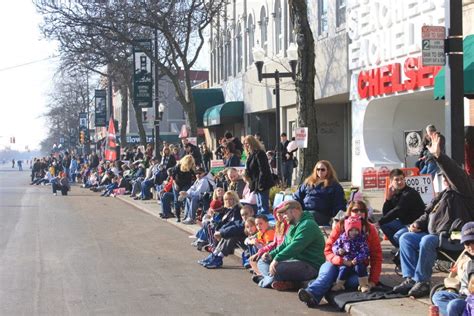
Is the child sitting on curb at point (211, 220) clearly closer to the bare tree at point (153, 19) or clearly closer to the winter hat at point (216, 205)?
the winter hat at point (216, 205)

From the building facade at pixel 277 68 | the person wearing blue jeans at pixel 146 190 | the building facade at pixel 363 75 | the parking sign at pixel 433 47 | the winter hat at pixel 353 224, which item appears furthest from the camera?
the person wearing blue jeans at pixel 146 190

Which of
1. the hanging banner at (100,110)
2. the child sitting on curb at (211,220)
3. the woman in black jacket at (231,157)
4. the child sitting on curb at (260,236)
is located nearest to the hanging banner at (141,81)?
the woman in black jacket at (231,157)

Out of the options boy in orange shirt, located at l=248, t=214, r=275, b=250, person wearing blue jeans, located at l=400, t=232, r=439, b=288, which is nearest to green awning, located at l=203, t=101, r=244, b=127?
boy in orange shirt, located at l=248, t=214, r=275, b=250

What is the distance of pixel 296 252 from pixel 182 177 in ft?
31.0

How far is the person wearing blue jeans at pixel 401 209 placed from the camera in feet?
31.6

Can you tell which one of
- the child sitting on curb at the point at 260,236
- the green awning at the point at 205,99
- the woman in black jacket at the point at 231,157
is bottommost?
the child sitting on curb at the point at 260,236

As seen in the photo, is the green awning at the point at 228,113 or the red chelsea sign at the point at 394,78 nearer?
the red chelsea sign at the point at 394,78

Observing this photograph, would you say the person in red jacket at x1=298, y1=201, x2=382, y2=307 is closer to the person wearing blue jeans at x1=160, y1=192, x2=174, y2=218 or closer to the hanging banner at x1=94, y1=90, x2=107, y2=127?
the person wearing blue jeans at x1=160, y1=192, x2=174, y2=218

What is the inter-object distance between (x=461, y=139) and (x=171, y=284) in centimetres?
432

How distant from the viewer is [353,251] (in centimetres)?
847

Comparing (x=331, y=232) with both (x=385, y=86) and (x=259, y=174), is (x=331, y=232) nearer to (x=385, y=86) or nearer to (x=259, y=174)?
Answer: (x=259, y=174)

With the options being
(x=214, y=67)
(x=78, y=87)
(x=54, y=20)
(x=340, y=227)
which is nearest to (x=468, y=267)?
(x=340, y=227)

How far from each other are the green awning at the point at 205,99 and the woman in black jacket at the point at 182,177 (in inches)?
831

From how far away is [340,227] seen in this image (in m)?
8.70
